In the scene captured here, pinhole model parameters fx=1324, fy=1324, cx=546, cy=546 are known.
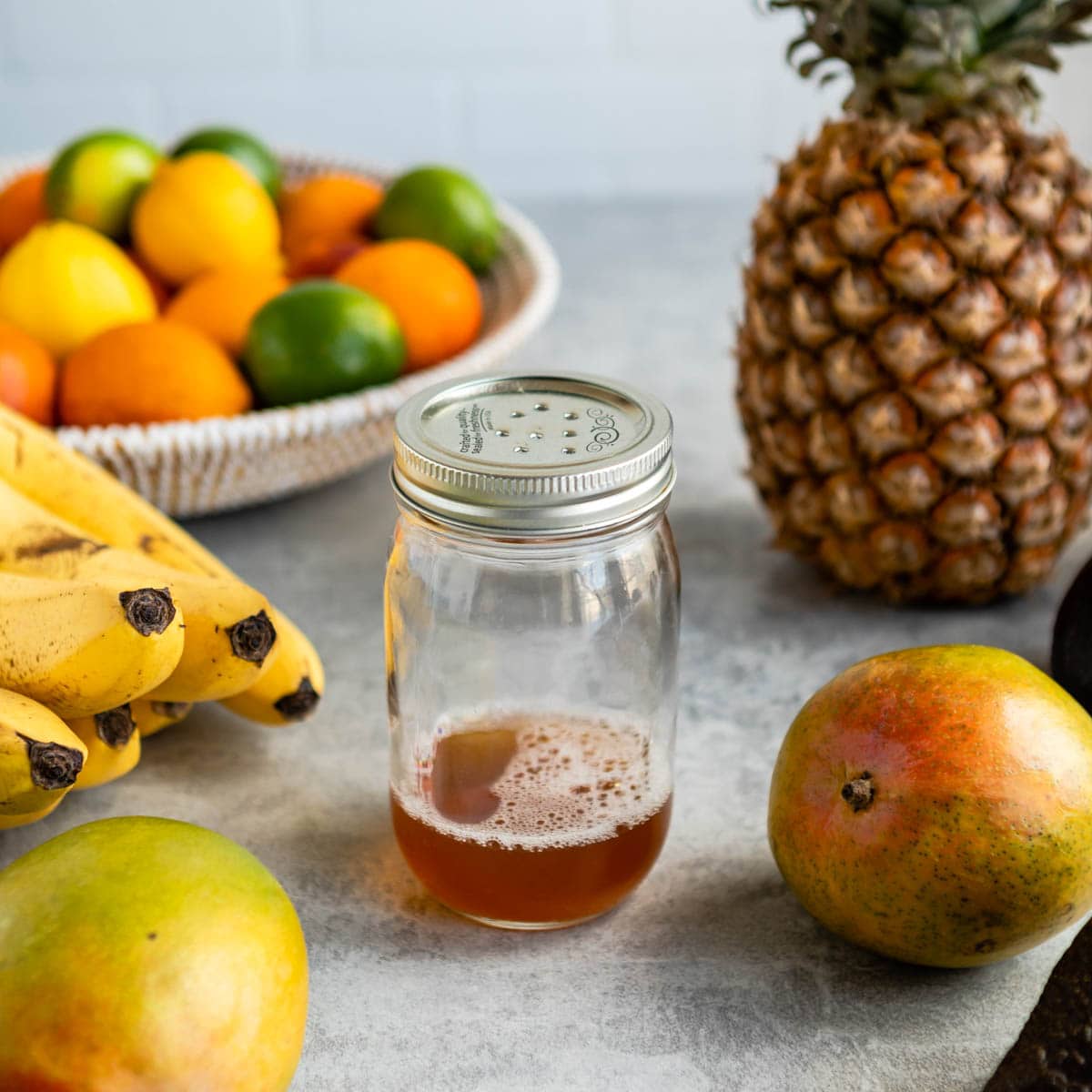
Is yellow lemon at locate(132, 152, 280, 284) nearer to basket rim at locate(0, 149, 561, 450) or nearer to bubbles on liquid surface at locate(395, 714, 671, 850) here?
basket rim at locate(0, 149, 561, 450)

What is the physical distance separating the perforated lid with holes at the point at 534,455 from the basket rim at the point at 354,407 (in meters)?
0.26

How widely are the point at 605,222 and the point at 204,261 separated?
68cm

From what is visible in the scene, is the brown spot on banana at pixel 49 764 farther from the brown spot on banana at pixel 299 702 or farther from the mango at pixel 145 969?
the brown spot on banana at pixel 299 702

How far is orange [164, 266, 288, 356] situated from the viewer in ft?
3.12

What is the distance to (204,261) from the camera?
3.39 ft

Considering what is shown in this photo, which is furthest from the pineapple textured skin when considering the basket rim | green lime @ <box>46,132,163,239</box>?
green lime @ <box>46,132,163,239</box>

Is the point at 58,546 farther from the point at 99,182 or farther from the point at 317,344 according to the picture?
the point at 99,182

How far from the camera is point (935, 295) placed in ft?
2.49

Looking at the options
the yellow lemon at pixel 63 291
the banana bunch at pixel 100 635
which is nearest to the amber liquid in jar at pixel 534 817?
the banana bunch at pixel 100 635

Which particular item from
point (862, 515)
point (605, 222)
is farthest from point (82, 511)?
point (605, 222)

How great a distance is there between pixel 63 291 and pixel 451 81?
3.04 ft

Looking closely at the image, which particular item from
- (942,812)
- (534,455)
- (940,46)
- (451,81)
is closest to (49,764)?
(534,455)

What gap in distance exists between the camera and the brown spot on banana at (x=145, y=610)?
1.73ft

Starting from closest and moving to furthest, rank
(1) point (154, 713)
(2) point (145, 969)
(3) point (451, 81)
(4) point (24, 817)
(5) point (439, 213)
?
(2) point (145, 969)
(4) point (24, 817)
(1) point (154, 713)
(5) point (439, 213)
(3) point (451, 81)
